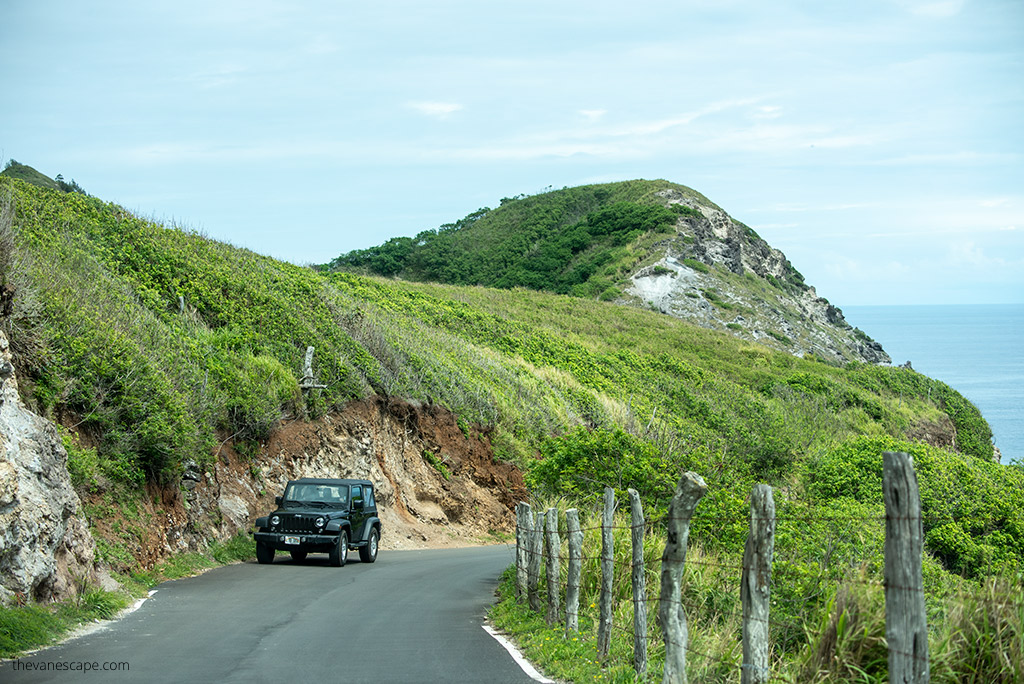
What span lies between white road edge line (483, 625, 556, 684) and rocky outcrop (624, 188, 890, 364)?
247 ft

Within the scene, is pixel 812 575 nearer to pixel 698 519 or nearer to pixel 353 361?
pixel 698 519

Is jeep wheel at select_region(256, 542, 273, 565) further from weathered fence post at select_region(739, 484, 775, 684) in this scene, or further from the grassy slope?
the grassy slope

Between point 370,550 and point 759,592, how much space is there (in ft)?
52.8

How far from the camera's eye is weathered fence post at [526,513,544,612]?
13.2 metres

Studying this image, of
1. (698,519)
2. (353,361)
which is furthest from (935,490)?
(353,361)

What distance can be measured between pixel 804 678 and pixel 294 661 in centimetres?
538

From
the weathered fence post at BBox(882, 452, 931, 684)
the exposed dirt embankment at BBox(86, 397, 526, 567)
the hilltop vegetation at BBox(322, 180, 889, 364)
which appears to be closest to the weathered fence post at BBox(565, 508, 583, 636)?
the weathered fence post at BBox(882, 452, 931, 684)

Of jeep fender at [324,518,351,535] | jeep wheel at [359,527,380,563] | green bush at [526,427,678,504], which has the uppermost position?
green bush at [526,427,678,504]

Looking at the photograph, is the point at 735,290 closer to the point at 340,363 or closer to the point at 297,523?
the point at 340,363

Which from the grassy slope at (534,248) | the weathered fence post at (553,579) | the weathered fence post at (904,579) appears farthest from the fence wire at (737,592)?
the grassy slope at (534,248)

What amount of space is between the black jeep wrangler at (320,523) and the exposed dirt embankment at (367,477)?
1833mm

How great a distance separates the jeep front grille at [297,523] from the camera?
1997 cm

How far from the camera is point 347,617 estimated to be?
1336 cm

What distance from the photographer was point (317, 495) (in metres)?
20.9
